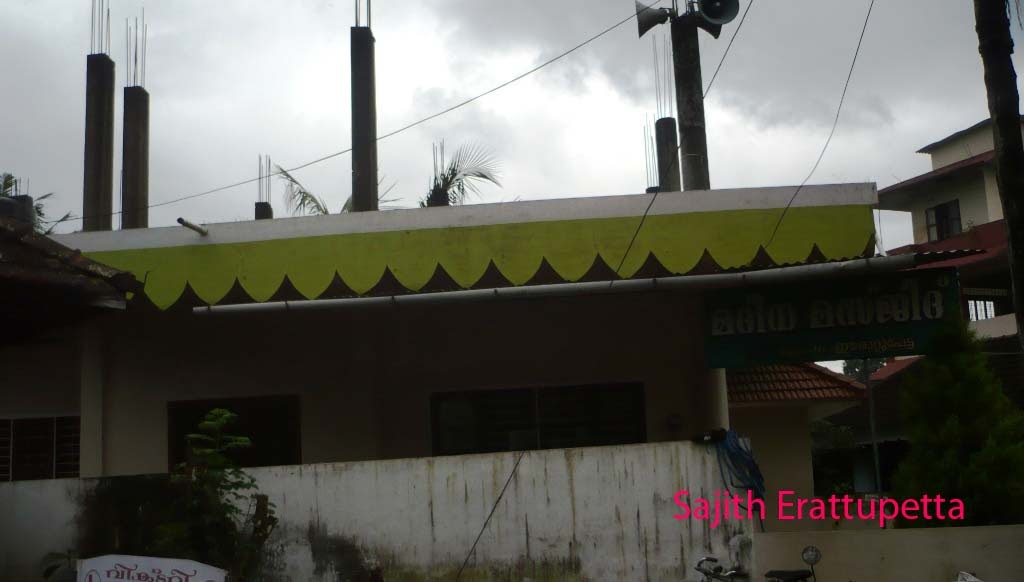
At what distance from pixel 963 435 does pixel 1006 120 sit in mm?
2628

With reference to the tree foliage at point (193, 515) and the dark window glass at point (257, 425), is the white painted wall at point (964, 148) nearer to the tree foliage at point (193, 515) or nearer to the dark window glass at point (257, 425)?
the dark window glass at point (257, 425)

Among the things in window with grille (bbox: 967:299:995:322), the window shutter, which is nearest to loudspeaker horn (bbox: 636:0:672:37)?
the window shutter

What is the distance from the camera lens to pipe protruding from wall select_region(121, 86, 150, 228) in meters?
18.9

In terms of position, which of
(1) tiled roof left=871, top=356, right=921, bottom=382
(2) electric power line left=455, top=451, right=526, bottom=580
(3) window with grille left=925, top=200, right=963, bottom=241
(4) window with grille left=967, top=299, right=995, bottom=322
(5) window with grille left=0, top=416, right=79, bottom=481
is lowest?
(2) electric power line left=455, top=451, right=526, bottom=580

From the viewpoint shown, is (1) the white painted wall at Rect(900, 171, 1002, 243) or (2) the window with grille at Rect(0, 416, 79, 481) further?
(1) the white painted wall at Rect(900, 171, 1002, 243)

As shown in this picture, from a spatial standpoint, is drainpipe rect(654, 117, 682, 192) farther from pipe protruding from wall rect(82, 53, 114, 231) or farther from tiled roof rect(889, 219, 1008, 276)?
pipe protruding from wall rect(82, 53, 114, 231)

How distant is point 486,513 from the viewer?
316 inches

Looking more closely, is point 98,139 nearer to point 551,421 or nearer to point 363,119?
point 363,119

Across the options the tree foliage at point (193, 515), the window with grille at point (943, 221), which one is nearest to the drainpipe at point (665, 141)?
the tree foliage at point (193, 515)

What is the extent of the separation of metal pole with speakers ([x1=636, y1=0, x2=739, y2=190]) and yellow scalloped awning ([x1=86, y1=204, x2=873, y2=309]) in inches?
254

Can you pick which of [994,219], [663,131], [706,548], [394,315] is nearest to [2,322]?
[394,315]

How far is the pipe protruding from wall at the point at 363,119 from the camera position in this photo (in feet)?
55.9

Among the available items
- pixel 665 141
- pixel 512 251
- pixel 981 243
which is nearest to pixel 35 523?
pixel 512 251

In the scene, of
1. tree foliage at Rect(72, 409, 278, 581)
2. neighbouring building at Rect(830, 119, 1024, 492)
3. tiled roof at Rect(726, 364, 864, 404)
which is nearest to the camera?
tree foliage at Rect(72, 409, 278, 581)
